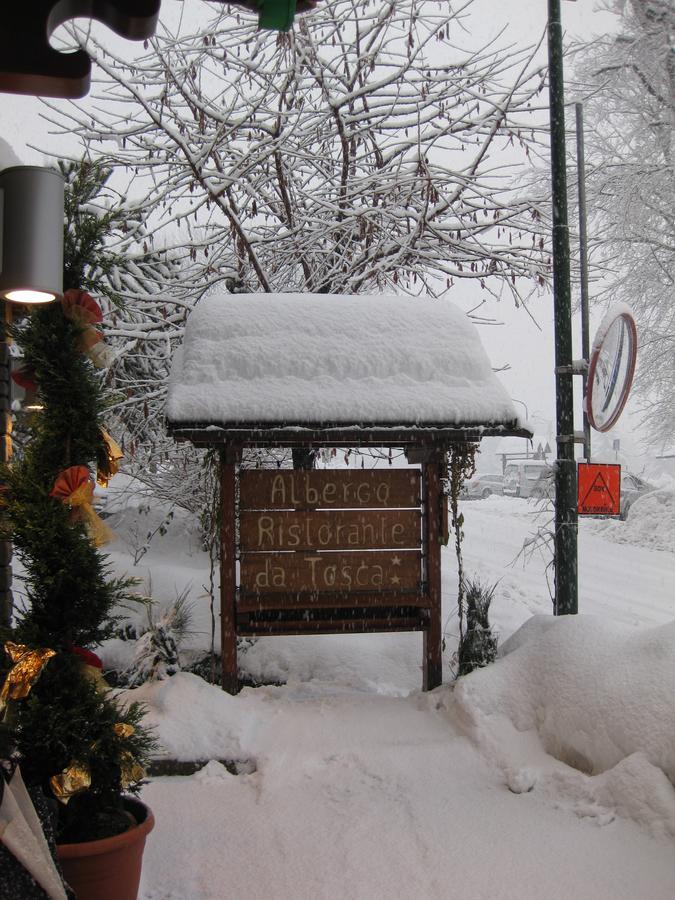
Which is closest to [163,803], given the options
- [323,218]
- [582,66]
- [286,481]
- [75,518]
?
[75,518]

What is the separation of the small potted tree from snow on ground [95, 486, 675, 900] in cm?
66

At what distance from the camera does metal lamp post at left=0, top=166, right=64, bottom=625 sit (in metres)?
2.95

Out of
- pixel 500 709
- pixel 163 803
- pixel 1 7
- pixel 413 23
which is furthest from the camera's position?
pixel 413 23

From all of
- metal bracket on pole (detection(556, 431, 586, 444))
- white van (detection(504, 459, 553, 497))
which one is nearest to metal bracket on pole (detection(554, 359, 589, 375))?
metal bracket on pole (detection(556, 431, 586, 444))

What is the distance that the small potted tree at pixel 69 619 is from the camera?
9.52ft

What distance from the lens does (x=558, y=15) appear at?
5793mm

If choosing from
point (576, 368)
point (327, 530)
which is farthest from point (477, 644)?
point (576, 368)

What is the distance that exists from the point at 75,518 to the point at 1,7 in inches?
77.5

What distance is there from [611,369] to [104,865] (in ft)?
15.1

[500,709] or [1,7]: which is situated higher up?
[1,7]

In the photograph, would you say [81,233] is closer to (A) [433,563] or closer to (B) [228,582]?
(B) [228,582]

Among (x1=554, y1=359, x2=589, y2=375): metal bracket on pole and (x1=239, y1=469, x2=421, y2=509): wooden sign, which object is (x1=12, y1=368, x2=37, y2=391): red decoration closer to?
(x1=239, y1=469, x2=421, y2=509): wooden sign

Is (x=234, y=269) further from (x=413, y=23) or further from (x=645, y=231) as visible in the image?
(x=645, y=231)

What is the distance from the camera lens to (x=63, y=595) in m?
3.12
